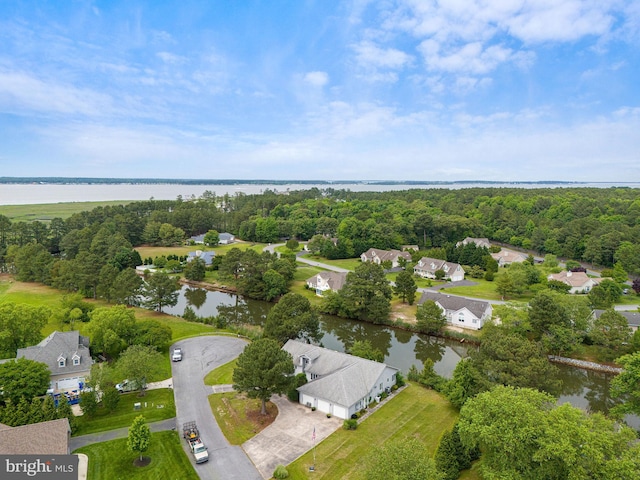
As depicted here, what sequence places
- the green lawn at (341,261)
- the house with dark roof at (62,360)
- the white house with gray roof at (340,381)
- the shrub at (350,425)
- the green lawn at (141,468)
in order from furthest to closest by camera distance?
the green lawn at (341,261) → the house with dark roof at (62,360) → the white house with gray roof at (340,381) → the shrub at (350,425) → the green lawn at (141,468)

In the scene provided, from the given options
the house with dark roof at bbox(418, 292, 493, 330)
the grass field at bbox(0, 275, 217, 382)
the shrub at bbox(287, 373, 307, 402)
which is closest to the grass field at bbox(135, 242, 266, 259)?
the grass field at bbox(0, 275, 217, 382)

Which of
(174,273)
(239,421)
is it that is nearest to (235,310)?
(174,273)

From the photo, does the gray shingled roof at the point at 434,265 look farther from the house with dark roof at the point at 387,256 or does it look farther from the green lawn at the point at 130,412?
the green lawn at the point at 130,412

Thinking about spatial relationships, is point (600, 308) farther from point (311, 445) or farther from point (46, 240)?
point (46, 240)

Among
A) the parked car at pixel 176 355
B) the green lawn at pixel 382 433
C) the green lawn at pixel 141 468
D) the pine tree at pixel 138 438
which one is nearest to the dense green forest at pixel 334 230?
the parked car at pixel 176 355

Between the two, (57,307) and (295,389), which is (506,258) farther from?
(57,307)

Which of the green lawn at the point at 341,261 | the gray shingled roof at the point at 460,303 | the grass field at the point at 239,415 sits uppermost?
the gray shingled roof at the point at 460,303

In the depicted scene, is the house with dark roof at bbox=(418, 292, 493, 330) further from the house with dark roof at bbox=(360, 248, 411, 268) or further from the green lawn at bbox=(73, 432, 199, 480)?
the green lawn at bbox=(73, 432, 199, 480)
